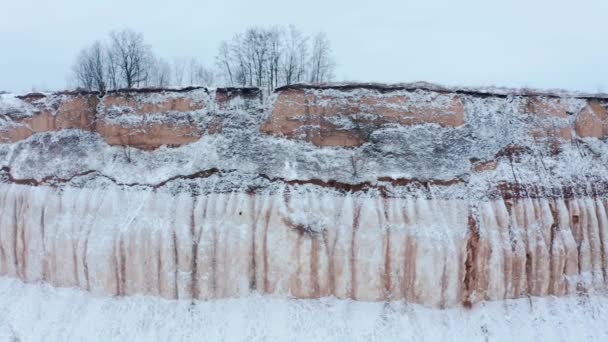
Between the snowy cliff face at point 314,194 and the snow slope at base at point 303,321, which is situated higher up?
the snowy cliff face at point 314,194

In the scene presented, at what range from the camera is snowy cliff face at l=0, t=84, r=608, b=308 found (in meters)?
6.78

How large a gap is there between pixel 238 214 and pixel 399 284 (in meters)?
2.83

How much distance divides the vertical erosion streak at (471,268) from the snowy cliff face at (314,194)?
2 centimetres

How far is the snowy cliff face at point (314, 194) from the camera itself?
22.2ft

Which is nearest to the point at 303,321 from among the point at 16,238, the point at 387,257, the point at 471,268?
the point at 387,257

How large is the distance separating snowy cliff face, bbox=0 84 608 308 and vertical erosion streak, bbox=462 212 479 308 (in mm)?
21

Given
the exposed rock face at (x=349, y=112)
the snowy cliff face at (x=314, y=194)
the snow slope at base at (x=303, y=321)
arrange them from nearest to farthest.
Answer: the snow slope at base at (x=303, y=321), the snowy cliff face at (x=314, y=194), the exposed rock face at (x=349, y=112)

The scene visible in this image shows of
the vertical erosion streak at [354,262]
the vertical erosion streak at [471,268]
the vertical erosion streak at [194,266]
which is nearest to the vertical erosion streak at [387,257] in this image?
the vertical erosion streak at [354,262]

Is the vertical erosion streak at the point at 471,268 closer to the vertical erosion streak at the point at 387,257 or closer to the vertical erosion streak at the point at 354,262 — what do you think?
the vertical erosion streak at the point at 387,257

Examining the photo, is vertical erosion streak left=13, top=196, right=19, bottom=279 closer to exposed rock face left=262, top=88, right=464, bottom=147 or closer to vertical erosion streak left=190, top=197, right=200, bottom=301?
vertical erosion streak left=190, top=197, right=200, bottom=301

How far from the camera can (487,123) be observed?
25.1 feet

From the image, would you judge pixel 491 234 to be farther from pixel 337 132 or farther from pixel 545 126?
pixel 337 132

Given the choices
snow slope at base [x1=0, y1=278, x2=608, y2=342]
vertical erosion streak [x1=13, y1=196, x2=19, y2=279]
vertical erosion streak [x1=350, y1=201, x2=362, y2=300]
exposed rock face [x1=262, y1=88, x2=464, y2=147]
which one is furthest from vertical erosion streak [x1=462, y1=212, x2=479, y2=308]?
vertical erosion streak [x1=13, y1=196, x2=19, y2=279]

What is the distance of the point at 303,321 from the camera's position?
6.46 meters
